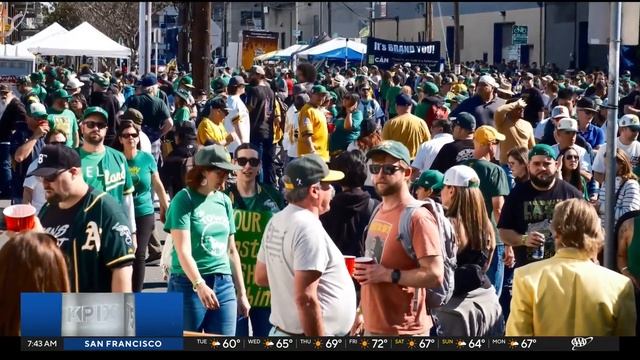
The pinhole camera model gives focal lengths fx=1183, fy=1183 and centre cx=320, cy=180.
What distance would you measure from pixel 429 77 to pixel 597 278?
18.7m

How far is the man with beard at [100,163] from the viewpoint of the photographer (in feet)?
26.6

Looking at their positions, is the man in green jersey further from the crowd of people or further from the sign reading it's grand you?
→ the sign reading it's grand you

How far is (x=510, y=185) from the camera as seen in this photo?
990cm

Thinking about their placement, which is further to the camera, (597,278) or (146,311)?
(146,311)

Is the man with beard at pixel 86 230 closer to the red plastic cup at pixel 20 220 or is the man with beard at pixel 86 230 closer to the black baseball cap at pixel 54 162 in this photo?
the black baseball cap at pixel 54 162

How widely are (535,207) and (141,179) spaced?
3.20 m

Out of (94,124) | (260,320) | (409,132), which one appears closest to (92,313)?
(260,320)

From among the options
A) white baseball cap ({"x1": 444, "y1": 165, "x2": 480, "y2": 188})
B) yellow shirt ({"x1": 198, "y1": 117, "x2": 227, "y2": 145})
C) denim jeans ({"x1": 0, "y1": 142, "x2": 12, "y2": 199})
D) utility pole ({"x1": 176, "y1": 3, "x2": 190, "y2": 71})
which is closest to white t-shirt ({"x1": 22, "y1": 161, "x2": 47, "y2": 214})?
yellow shirt ({"x1": 198, "y1": 117, "x2": 227, "y2": 145})

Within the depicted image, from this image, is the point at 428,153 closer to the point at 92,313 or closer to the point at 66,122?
the point at 66,122

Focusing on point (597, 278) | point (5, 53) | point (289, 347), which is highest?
point (5, 53)

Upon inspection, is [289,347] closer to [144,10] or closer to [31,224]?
[31,224]

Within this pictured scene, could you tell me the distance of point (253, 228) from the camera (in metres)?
7.36

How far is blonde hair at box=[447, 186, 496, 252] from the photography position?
6898 millimetres

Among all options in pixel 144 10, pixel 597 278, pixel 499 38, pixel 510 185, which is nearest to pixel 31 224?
pixel 597 278
